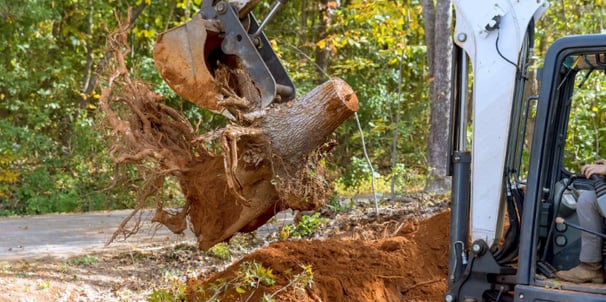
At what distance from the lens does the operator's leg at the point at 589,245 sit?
3801 millimetres

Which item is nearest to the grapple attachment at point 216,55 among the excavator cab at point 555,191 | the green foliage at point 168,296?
the green foliage at point 168,296

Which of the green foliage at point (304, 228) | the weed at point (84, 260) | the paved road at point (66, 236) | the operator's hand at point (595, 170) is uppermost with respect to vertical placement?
the operator's hand at point (595, 170)

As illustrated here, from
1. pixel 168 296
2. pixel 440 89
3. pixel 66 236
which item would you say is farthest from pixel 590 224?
pixel 66 236

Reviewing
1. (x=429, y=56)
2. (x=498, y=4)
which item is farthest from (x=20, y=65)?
(x=498, y=4)

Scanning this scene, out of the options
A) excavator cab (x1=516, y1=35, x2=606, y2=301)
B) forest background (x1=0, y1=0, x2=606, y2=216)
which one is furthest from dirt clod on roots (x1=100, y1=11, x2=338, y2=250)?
forest background (x1=0, y1=0, x2=606, y2=216)

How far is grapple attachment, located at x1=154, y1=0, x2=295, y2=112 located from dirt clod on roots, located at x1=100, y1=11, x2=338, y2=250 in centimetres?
10

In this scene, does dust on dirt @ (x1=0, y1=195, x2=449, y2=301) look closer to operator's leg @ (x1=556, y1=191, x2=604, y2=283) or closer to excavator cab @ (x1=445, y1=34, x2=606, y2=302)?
excavator cab @ (x1=445, y1=34, x2=606, y2=302)

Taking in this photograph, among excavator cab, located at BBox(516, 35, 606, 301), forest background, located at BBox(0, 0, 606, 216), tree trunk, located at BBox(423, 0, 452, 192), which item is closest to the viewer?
excavator cab, located at BBox(516, 35, 606, 301)

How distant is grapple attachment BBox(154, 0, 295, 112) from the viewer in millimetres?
5516

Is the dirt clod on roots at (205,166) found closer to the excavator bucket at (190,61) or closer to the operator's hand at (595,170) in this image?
the excavator bucket at (190,61)

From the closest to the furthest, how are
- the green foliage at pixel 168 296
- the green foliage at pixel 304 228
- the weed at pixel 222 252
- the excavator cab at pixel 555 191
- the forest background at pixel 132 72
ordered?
the excavator cab at pixel 555 191
the green foliage at pixel 168 296
the weed at pixel 222 252
the green foliage at pixel 304 228
the forest background at pixel 132 72

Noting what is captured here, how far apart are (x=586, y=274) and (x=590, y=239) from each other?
176 millimetres

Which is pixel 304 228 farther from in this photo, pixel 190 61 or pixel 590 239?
pixel 590 239

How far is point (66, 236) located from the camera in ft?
32.8
